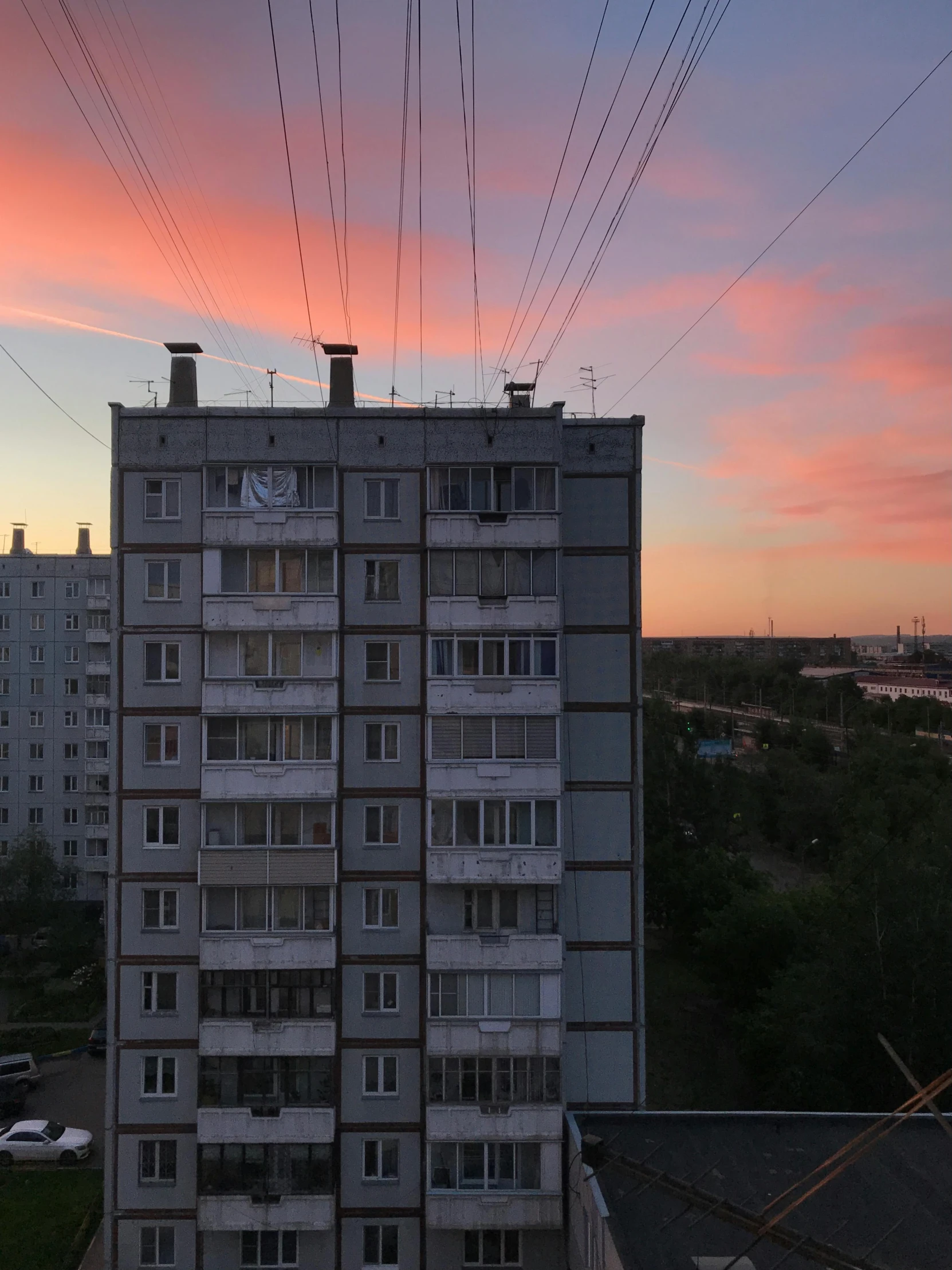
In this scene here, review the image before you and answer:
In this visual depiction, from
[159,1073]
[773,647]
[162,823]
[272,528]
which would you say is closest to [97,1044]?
[159,1073]

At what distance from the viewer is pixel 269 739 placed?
14961 millimetres

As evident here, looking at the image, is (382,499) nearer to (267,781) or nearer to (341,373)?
(341,373)

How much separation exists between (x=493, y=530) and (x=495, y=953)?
290 inches

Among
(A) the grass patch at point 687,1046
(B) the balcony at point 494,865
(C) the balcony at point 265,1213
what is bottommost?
(A) the grass patch at point 687,1046

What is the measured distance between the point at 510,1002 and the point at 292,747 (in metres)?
5.82

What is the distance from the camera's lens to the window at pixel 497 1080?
1438cm

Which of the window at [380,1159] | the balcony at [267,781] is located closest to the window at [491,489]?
the balcony at [267,781]

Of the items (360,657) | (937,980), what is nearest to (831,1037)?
(937,980)

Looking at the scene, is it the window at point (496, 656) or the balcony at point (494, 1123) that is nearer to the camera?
the balcony at point (494, 1123)

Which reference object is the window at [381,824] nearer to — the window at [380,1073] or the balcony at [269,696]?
the balcony at [269,696]

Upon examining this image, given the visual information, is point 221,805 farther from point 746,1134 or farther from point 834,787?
point 834,787

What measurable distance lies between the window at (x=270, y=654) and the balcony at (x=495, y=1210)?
30.0ft

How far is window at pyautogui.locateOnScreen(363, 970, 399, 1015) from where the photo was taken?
1487 centimetres

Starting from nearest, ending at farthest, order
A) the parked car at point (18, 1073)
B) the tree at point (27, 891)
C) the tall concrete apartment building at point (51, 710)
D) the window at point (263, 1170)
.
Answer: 1. the window at point (263, 1170)
2. the parked car at point (18, 1073)
3. the tree at point (27, 891)
4. the tall concrete apartment building at point (51, 710)
